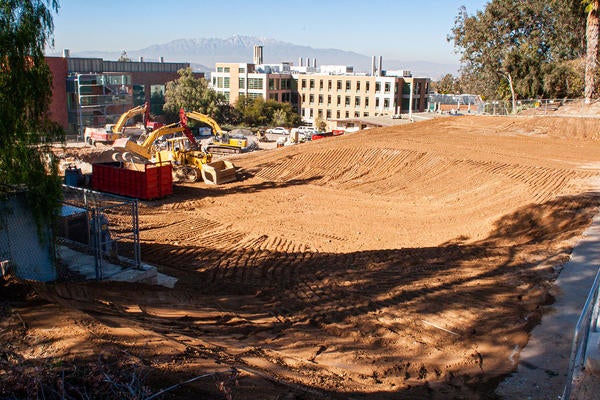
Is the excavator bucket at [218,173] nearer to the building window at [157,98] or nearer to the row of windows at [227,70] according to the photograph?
the building window at [157,98]

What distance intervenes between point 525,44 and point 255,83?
5395cm

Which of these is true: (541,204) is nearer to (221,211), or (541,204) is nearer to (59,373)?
(221,211)

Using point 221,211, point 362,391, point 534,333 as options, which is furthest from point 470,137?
point 362,391

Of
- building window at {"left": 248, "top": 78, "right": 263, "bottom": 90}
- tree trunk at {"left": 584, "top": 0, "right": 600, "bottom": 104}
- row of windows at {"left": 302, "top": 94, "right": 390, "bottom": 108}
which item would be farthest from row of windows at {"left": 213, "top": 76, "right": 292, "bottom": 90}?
tree trunk at {"left": 584, "top": 0, "right": 600, "bottom": 104}

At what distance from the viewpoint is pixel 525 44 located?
49625 millimetres

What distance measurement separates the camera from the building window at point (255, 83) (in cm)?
9506

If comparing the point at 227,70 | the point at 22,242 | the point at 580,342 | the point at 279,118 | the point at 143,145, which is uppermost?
the point at 227,70

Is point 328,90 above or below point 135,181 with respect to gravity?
above

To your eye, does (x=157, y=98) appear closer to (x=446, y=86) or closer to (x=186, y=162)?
(x=186, y=162)

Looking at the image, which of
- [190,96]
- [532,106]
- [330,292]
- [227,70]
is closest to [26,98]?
[330,292]

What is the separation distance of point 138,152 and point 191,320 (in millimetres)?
18927

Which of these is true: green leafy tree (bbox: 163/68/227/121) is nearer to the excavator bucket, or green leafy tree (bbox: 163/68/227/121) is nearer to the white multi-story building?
the white multi-story building

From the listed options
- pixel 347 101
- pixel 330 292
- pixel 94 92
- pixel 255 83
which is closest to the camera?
pixel 330 292

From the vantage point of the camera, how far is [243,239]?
792 inches
